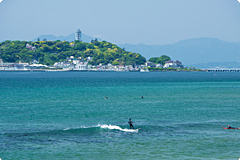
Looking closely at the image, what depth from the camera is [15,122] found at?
5184 centimetres

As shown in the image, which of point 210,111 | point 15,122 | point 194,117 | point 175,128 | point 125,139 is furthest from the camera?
point 210,111

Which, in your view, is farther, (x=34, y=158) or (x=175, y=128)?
(x=175, y=128)

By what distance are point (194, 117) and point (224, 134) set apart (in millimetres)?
12869

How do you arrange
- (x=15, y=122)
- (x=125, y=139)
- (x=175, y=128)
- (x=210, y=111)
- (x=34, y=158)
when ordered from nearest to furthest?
(x=34, y=158) → (x=125, y=139) → (x=175, y=128) → (x=15, y=122) → (x=210, y=111)

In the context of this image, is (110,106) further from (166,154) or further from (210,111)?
(166,154)

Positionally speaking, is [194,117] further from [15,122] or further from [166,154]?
[15,122]

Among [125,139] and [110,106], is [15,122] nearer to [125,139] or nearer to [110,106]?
[125,139]

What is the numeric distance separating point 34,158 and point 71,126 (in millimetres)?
15084

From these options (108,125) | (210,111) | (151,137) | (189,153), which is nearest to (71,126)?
(108,125)

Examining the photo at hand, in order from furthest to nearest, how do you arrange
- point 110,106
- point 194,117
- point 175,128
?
point 110,106 → point 194,117 → point 175,128

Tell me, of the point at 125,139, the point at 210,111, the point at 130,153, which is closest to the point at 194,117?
the point at 210,111

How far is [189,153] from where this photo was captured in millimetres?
36531

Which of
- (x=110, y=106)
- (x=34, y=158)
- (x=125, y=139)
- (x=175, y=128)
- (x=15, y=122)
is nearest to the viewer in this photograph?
(x=34, y=158)

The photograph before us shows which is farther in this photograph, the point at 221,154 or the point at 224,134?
the point at 224,134
